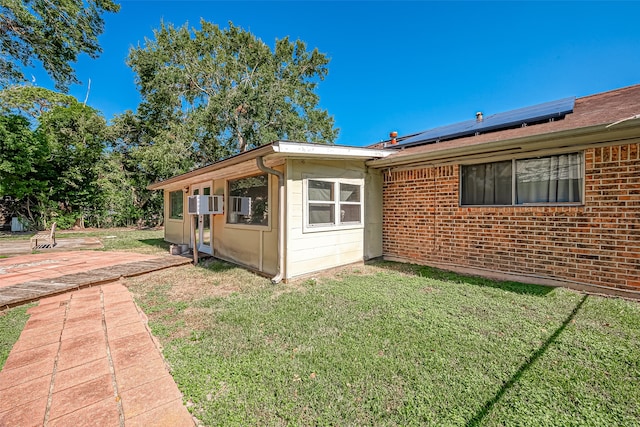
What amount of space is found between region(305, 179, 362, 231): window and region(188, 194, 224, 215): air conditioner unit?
10.2 ft

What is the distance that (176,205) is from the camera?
11.3 meters

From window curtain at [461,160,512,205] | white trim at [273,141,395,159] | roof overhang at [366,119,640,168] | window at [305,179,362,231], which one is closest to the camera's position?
roof overhang at [366,119,640,168]

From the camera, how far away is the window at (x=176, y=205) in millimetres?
10756

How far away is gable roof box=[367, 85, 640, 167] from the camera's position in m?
3.85

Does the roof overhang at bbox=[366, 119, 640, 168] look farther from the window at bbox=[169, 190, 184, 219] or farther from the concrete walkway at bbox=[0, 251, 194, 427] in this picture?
the window at bbox=[169, 190, 184, 219]

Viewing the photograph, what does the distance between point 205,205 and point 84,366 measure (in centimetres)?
495

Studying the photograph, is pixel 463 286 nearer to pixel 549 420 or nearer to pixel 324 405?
pixel 549 420

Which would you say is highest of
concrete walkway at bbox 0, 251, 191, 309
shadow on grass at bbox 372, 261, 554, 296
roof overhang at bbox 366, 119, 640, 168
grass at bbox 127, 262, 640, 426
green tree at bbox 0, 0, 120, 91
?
green tree at bbox 0, 0, 120, 91

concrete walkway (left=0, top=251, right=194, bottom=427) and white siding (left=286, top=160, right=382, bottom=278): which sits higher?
white siding (left=286, top=160, right=382, bottom=278)

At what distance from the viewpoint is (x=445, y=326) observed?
3258 millimetres

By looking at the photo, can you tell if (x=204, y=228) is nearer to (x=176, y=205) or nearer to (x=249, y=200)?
(x=249, y=200)

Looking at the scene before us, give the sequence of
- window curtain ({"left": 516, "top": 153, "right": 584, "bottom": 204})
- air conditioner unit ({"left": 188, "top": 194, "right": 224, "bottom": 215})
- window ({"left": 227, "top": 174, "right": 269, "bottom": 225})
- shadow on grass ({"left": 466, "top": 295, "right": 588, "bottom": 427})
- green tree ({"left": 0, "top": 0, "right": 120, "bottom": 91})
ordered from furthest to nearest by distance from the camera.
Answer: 1. green tree ({"left": 0, "top": 0, "right": 120, "bottom": 91})
2. air conditioner unit ({"left": 188, "top": 194, "right": 224, "bottom": 215})
3. window ({"left": 227, "top": 174, "right": 269, "bottom": 225})
4. window curtain ({"left": 516, "top": 153, "right": 584, "bottom": 204})
5. shadow on grass ({"left": 466, "top": 295, "right": 588, "bottom": 427})

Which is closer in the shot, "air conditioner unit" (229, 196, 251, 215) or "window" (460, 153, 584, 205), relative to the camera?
"window" (460, 153, 584, 205)

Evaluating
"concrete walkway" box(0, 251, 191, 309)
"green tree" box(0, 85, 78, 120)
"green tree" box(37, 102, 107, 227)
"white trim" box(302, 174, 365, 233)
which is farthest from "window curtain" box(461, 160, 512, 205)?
"green tree" box(0, 85, 78, 120)
